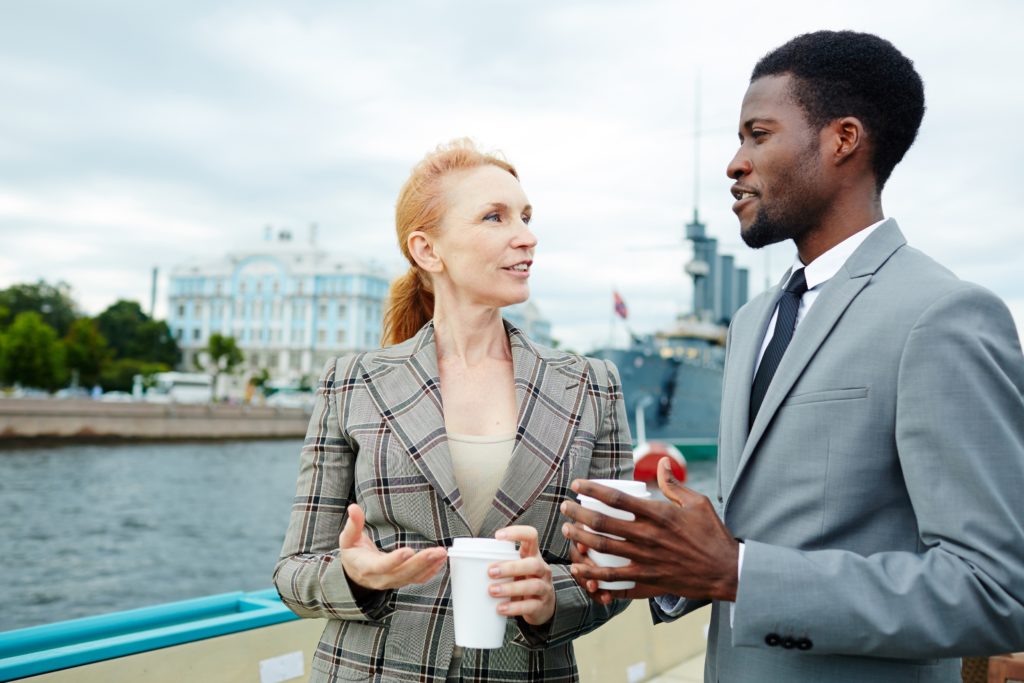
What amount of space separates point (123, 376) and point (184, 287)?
90.2 ft

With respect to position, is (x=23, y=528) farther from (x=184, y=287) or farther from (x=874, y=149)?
(x=184, y=287)

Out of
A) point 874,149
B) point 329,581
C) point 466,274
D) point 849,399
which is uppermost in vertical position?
point 874,149

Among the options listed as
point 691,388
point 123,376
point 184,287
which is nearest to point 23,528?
point 691,388

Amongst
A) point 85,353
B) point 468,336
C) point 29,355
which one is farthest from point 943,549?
point 85,353

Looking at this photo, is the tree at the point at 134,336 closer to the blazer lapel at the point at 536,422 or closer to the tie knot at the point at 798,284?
the blazer lapel at the point at 536,422

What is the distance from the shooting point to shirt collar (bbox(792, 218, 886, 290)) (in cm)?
151

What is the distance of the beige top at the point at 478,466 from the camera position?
1978 millimetres

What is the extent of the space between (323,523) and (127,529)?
67.3 feet

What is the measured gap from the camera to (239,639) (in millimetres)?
2801

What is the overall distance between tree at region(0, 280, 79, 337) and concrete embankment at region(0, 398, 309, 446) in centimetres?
2439

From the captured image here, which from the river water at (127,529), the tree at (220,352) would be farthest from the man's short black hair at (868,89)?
the tree at (220,352)

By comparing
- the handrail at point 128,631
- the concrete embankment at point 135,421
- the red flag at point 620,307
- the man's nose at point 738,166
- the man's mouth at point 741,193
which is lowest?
the concrete embankment at point 135,421

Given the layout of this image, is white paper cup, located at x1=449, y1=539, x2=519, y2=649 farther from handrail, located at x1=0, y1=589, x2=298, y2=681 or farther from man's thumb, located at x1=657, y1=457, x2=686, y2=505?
handrail, located at x1=0, y1=589, x2=298, y2=681

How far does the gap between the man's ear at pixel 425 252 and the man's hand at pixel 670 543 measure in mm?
1061
